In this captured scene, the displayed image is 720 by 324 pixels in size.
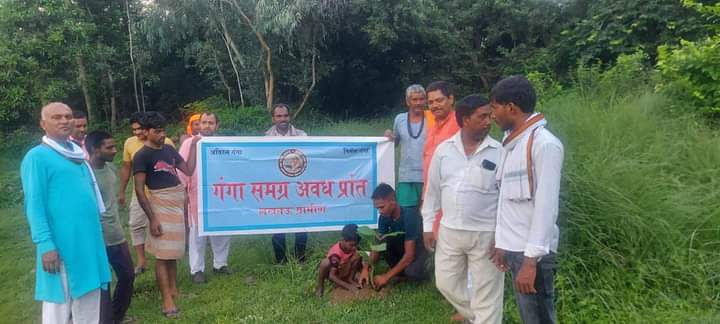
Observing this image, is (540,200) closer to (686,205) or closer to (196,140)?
(686,205)

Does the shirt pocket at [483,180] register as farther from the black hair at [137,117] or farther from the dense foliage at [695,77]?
the dense foliage at [695,77]

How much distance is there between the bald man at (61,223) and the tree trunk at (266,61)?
1135 centimetres

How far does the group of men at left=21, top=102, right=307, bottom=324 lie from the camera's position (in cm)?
322

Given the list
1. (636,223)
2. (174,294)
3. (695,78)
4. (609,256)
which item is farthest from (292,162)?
(695,78)

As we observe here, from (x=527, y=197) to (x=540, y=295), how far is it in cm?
53

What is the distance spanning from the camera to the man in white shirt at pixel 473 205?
324 centimetres

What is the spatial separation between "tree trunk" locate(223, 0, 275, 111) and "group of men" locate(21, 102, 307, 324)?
8.82m

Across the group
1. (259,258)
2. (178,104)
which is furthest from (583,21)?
(178,104)

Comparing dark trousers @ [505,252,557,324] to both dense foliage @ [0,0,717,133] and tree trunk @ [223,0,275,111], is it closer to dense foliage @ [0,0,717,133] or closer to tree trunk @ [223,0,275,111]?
dense foliage @ [0,0,717,133]

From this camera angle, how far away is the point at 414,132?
4953 mm

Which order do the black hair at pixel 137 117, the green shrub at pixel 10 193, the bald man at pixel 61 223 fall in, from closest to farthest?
the bald man at pixel 61 223 < the black hair at pixel 137 117 < the green shrub at pixel 10 193

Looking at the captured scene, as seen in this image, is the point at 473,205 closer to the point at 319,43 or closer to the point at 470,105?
the point at 470,105

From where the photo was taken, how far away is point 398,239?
486 centimetres

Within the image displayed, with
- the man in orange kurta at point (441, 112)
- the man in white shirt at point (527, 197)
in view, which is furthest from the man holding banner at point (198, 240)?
the man in white shirt at point (527, 197)
